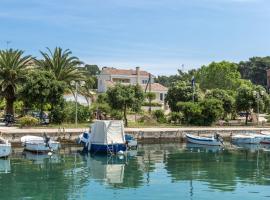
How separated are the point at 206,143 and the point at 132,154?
1271 cm

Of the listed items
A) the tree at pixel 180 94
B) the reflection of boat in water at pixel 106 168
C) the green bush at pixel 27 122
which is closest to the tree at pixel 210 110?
the tree at pixel 180 94

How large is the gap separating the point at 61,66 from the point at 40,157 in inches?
1012

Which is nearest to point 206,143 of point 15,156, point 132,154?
point 132,154

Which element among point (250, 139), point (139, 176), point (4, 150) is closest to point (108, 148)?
point (4, 150)

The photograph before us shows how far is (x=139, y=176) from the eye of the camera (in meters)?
36.6

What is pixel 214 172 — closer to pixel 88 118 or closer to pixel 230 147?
pixel 230 147

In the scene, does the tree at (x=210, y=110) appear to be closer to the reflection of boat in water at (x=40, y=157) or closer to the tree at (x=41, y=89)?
the tree at (x=41, y=89)

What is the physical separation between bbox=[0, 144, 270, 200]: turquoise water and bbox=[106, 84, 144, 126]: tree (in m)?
14.1

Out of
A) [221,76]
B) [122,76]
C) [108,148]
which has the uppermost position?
[122,76]

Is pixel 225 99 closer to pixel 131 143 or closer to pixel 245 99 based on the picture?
pixel 245 99

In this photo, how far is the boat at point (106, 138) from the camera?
161 ft

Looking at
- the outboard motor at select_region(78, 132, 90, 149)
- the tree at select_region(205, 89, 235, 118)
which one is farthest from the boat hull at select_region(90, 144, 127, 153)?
the tree at select_region(205, 89, 235, 118)

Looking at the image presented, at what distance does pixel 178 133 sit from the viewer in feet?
206

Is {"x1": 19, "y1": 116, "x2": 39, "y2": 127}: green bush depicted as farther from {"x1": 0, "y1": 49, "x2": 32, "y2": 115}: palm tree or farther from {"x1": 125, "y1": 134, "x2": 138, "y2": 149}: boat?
{"x1": 125, "y1": 134, "x2": 138, "y2": 149}: boat
